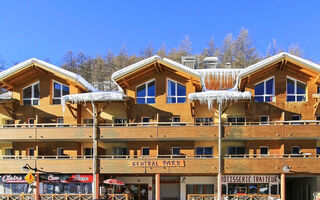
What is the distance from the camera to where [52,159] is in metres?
26.5

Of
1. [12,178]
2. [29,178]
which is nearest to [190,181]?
[29,178]

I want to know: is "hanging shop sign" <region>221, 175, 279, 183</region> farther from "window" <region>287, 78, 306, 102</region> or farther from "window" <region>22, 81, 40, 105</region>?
"window" <region>22, 81, 40, 105</region>

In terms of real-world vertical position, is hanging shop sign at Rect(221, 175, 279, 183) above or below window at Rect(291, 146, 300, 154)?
below

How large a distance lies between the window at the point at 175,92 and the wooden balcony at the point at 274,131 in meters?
4.46

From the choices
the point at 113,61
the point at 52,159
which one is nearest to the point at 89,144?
the point at 52,159

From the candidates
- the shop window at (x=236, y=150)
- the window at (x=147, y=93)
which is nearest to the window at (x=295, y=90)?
the shop window at (x=236, y=150)

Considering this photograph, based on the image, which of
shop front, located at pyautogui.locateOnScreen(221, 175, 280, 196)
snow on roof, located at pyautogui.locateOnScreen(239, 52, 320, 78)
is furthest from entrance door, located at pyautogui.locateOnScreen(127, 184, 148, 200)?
snow on roof, located at pyautogui.locateOnScreen(239, 52, 320, 78)

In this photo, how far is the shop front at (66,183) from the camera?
26.8 metres

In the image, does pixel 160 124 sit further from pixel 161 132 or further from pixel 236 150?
pixel 236 150

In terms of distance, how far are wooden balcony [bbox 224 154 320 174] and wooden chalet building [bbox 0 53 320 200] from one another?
0.23 feet

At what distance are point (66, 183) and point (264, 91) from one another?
17.0m

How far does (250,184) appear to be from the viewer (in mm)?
27672

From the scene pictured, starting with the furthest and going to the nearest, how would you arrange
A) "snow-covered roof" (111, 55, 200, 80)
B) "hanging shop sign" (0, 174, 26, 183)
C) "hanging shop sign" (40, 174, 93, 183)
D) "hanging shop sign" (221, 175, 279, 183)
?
"hanging shop sign" (0, 174, 26, 183)
"snow-covered roof" (111, 55, 200, 80)
"hanging shop sign" (40, 174, 93, 183)
"hanging shop sign" (221, 175, 279, 183)

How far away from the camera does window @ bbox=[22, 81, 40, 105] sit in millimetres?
29591
